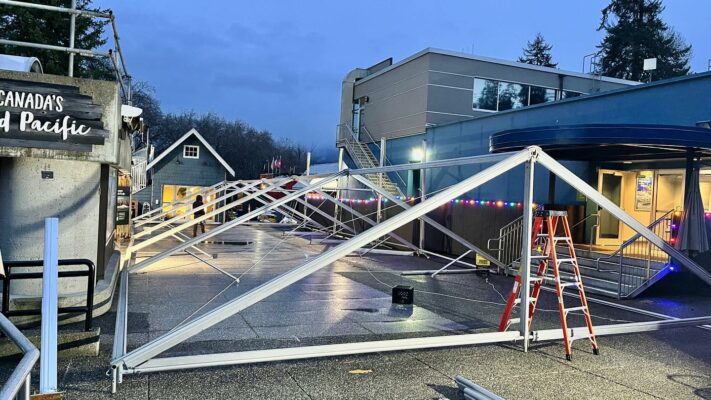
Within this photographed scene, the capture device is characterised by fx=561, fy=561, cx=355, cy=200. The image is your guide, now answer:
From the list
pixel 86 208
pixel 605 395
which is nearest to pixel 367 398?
pixel 605 395

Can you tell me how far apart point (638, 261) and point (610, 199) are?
3.85 meters

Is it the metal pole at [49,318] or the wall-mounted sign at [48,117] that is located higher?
the wall-mounted sign at [48,117]

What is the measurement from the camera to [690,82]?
13.1 metres

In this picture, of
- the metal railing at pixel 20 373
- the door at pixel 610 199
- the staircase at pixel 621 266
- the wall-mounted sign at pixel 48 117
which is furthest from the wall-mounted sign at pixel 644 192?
the metal railing at pixel 20 373

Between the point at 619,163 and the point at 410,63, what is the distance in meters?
11.6

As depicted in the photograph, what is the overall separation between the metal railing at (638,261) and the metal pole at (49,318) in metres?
10.5

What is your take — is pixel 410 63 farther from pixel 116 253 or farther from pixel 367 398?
pixel 367 398

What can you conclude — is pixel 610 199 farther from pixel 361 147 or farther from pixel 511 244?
pixel 361 147

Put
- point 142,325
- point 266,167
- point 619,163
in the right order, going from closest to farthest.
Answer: point 142,325 < point 619,163 < point 266,167

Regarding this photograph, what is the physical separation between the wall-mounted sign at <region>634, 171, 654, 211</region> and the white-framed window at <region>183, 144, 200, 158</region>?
2874 centimetres

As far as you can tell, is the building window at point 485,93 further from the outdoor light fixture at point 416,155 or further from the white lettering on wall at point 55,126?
the white lettering on wall at point 55,126

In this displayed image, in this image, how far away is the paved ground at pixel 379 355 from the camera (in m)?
5.76

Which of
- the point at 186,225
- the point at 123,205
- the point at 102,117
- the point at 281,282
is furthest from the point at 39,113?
the point at 123,205

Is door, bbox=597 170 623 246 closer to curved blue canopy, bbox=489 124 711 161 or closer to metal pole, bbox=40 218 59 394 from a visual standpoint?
curved blue canopy, bbox=489 124 711 161
